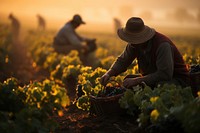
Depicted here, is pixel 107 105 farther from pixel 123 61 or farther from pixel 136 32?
pixel 136 32

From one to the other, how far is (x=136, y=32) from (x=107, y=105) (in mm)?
1322

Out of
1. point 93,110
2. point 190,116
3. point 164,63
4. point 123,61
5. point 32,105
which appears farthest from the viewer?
point 123,61

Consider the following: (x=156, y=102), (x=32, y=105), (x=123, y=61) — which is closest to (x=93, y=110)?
(x=123, y=61)

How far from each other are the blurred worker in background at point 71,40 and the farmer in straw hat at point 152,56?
6.83 m

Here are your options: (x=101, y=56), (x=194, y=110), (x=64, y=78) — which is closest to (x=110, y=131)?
(x=194, y=110)

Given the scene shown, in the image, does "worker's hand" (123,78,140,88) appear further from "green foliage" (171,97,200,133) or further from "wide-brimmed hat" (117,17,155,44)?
"green foliage" (171,97,200,133)

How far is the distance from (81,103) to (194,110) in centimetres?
285

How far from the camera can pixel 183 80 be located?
7.03 m

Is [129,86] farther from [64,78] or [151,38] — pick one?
[64,78]

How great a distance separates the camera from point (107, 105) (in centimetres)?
685

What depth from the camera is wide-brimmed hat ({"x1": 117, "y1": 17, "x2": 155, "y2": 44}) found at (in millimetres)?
6781

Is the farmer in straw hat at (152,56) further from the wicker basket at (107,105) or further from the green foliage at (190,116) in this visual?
the green foliage at (190,116)

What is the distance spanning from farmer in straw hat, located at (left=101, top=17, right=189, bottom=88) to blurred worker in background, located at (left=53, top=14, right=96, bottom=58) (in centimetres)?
683

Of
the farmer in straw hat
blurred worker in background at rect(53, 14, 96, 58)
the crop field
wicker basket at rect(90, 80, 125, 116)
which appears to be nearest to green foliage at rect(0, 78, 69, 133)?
the crop field
